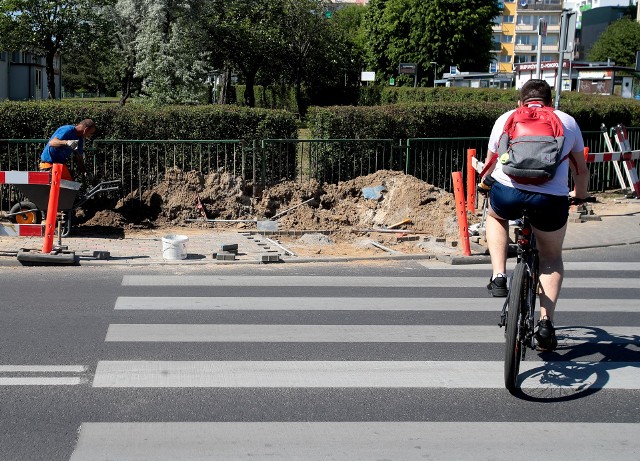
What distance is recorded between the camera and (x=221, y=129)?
14305 millimetres

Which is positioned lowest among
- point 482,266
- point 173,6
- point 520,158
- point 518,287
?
point 482,266

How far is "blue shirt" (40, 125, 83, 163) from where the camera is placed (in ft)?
39.4

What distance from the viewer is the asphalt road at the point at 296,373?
4.64 m

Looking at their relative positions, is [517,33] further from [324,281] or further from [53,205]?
[324,281]

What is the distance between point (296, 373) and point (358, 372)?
1.39 ft

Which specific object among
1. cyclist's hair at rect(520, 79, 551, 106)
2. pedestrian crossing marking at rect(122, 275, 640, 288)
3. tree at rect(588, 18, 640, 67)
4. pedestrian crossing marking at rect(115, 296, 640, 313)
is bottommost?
pedestrian crossing marking at rect(122, 275, 640, 288)

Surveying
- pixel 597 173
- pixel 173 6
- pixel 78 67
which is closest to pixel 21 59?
pixel 78 67

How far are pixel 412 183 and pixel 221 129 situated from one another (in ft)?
10.9

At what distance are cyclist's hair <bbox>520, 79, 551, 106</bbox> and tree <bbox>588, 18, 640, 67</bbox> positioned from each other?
270ft

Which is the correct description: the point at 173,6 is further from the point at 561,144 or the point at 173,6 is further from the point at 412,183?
the point at 561,144

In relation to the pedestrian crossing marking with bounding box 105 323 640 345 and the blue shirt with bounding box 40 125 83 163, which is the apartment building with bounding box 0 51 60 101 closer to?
the blue shirt with bounding box 40 125 83 163

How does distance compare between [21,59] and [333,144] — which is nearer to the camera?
[333,144]

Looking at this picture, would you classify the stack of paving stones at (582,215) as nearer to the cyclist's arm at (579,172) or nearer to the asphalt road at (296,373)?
the asphalt road at (296,373)

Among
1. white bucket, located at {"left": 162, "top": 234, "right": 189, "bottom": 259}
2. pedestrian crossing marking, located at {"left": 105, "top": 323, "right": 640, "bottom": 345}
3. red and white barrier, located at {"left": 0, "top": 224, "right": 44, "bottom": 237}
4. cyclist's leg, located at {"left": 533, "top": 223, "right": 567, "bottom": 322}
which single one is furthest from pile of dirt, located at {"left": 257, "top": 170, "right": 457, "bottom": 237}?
cyclist's leg, located at {"left": 533, "top": 223, "right": 567, "bottom": 322}
